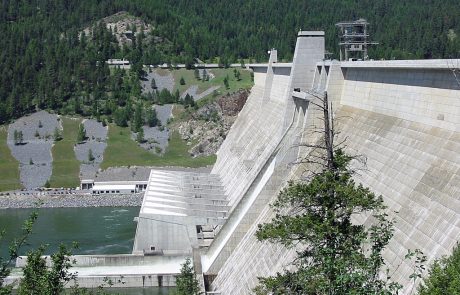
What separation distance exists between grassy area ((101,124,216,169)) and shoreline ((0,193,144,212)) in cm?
939

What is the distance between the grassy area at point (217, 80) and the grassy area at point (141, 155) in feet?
48.5

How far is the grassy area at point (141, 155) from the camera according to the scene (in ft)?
221

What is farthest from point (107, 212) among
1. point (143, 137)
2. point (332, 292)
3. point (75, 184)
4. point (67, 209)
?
point (332, 292)

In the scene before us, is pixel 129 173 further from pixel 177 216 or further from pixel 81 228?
pixel 177 216

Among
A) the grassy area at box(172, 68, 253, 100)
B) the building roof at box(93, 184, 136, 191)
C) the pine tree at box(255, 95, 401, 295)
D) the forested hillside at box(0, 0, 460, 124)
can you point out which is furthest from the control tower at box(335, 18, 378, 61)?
the forested hillside at box(0, 0, 460, 124)

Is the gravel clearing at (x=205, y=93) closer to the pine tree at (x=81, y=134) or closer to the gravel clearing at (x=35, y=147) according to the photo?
the pine tree at (x=81, y=134)

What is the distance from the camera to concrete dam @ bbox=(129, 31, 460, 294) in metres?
15.6

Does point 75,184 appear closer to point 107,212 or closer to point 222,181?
point 107,212

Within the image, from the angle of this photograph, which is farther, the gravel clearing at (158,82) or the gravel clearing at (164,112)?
the gravel clearing at (158,82)

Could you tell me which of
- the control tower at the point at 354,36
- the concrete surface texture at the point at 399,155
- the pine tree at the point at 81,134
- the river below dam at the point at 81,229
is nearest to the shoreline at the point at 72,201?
the river below dam at the point at 81,229

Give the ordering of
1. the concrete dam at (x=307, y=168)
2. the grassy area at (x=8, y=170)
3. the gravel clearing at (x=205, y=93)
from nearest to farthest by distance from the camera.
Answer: the concrete dam at (x=307, y=168) < the grassy area at (x=8, y=170) < the gravel clearing at (x=205, y=93)

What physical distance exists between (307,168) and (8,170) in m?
47.8

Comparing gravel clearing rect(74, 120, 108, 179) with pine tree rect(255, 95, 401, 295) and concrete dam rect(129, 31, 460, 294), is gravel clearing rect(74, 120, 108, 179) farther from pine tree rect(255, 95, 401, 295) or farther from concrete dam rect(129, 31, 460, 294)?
pine tree rect(255, 95, 401, 295)

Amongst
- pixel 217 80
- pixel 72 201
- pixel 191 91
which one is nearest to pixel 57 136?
pixel 72 201
